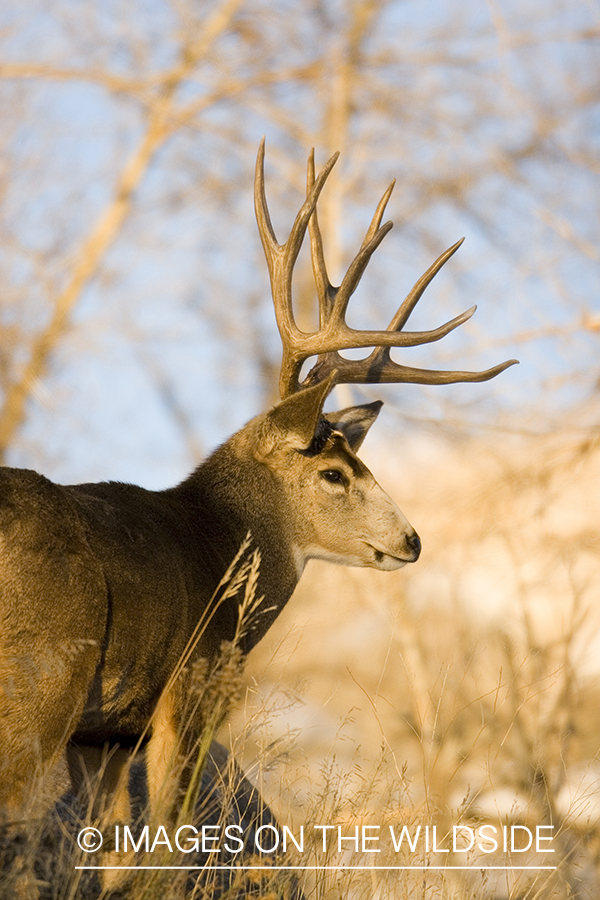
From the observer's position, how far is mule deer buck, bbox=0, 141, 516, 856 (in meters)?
3.97

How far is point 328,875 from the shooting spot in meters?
4.38

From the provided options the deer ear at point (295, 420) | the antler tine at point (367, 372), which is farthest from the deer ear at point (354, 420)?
the deer ear at point (295, 420)

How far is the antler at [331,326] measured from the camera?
620cm

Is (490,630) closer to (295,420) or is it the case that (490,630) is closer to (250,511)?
(250,511)

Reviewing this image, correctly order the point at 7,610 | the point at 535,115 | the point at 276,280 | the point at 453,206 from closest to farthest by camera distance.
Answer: the point at 7,610
the point at 276,280
the point at 535,115
the point at 453,206

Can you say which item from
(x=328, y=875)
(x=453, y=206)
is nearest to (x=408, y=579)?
(x=453, y=206)

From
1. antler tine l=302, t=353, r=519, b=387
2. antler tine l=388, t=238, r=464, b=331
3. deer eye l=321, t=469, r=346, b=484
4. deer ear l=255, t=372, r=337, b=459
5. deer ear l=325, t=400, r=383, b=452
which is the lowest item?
deer eye l=321, t=469, r=346, b=484

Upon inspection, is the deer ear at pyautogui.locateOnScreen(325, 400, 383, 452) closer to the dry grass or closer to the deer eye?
the deer eye

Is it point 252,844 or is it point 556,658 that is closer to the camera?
point 252,844

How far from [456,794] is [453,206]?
29.6 feet

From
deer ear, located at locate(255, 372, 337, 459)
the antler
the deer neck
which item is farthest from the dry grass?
the antler

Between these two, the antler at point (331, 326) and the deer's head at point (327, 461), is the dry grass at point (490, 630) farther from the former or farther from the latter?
the antler at point (331, 326)

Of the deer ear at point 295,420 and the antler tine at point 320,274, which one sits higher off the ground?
the antler tine at point 320,274

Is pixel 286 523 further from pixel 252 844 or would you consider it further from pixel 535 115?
pixel 535 115
